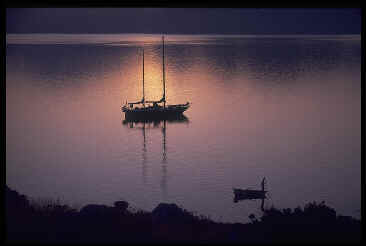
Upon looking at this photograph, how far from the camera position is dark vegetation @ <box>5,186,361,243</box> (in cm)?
683

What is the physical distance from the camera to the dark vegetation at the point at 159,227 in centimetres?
683

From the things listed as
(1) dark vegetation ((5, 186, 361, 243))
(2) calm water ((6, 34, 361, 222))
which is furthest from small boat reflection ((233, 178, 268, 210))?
(1) dark vegetation ((5, 186, 361, 243))

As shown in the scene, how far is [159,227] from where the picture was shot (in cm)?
761

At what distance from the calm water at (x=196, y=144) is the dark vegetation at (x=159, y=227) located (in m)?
6.34

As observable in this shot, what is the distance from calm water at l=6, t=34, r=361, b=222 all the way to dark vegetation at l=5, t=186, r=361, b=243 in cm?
634

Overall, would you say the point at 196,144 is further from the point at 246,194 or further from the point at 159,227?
the point at 159,227

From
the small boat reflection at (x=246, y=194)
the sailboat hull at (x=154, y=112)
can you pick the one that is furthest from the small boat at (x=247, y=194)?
the sailboat hull at (x=154, y=112)

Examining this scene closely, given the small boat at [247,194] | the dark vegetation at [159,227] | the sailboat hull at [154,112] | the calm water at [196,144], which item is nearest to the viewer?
the dark vegetation at [159,227]

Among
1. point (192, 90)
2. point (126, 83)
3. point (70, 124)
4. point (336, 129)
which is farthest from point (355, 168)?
point (126, 83)

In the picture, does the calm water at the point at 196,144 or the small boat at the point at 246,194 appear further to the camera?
the calm water at the point at 196,144

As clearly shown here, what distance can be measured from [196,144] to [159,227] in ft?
61.7

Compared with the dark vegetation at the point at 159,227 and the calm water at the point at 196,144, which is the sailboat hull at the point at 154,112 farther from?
the dark vegetation at the point at 159,227

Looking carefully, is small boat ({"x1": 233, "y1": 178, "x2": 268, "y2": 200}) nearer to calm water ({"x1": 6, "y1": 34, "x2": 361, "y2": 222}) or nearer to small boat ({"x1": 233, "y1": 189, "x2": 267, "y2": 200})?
small boat ({"x1": 233, "y1": 189, "x2": 267, "y2": 200})
